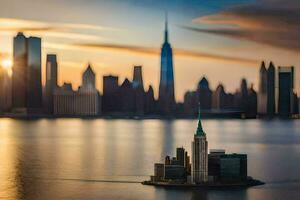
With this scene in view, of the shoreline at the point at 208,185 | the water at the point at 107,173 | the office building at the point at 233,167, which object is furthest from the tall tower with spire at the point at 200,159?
the water at the point at 107,173

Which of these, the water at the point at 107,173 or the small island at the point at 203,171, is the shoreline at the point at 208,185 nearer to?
the small island at the point at 203,171

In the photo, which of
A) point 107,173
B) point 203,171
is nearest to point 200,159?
point 203,171

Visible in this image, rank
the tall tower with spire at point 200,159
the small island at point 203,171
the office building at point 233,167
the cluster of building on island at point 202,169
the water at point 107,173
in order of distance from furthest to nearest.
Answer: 1. the office building at point 233,167
2. the cluster of building on island at point 202,169
3. the tall tower with spire at point 200,159
4. the small island at point 203,171
5. the water at point 107,173

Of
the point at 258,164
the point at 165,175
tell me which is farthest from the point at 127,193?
the point at 258,164

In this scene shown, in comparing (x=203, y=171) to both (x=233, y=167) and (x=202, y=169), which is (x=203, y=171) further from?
(x=233, y=167)

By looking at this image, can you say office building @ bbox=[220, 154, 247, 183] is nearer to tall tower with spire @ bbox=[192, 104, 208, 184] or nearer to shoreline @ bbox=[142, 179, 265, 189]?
shoreline @ bbox=[142, 179, 265, 189]

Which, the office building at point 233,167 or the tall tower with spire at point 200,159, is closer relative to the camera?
the tall tower with spire at point 200,159

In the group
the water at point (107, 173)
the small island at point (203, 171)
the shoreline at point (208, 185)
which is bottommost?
the water at point (107, 173)

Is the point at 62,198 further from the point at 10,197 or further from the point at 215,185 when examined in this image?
the point at 215,185
